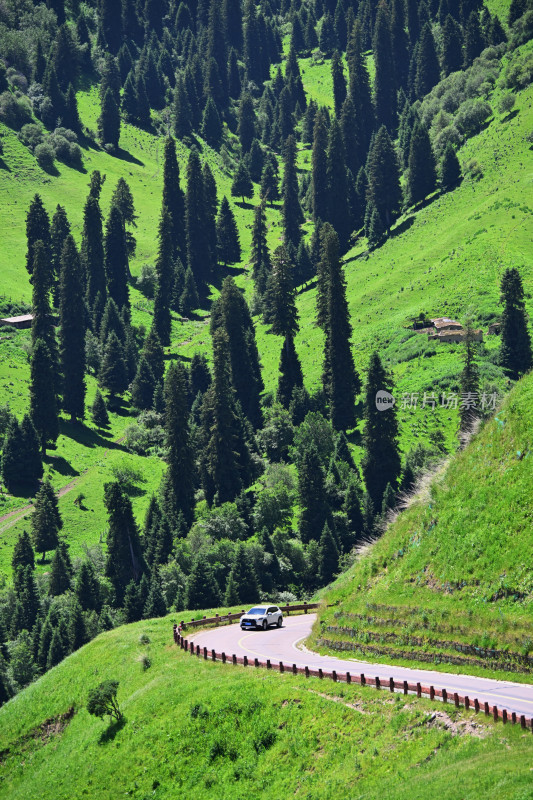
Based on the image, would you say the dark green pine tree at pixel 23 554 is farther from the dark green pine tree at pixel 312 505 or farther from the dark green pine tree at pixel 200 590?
the dark green pine tree at pixel 312 505

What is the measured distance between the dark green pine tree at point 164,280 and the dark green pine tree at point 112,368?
42.5 ft

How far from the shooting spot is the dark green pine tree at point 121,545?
100625 millimetres

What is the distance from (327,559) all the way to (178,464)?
25476 mm

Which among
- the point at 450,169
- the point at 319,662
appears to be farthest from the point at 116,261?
the point at 319,662

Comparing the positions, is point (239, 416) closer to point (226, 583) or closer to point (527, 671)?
point (226, 583)

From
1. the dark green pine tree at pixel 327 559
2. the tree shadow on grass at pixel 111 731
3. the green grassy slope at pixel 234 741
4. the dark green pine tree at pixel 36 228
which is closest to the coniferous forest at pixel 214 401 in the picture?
the dark green pine tree at pixel 327 559

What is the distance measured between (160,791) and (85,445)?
90601 millimetres

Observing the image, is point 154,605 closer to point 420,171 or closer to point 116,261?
point 116,261

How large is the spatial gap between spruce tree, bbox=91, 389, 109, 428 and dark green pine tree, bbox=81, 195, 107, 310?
27497 millimetres

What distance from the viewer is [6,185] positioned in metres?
191

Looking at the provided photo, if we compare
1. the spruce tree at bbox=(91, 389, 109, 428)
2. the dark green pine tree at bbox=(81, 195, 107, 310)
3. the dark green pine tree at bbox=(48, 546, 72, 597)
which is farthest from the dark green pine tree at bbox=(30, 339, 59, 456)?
the dark green pine tree at bbox=(81, 195, 107, 310)

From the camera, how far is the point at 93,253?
159250mm

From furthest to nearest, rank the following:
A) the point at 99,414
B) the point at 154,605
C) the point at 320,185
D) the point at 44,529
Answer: the point at 320,185 → the point at 99,414 → the point at 44,529 → the point at 154,605

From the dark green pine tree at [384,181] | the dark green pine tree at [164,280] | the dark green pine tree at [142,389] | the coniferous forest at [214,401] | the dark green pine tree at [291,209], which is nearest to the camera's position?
the coniferous forest at [214,401]
